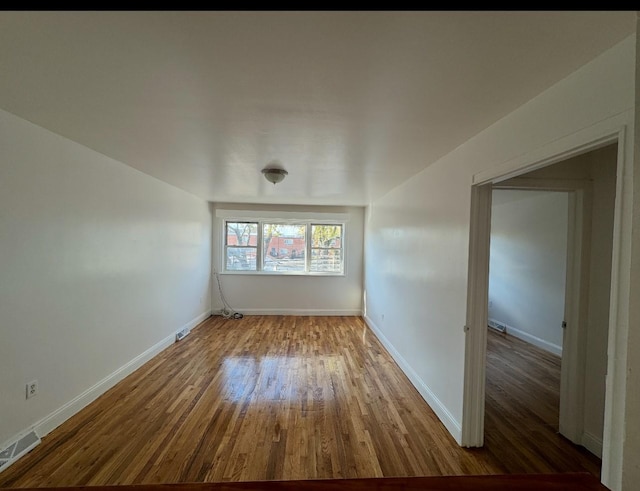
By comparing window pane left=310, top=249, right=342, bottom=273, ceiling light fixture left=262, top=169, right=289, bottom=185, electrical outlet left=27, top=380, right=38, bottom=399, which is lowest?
electrical outlet left=27, top=380, right=38, bottom=399

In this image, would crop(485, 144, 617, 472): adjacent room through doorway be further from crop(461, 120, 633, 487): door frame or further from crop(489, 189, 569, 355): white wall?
crop(461, 120, 633, 487): door frame

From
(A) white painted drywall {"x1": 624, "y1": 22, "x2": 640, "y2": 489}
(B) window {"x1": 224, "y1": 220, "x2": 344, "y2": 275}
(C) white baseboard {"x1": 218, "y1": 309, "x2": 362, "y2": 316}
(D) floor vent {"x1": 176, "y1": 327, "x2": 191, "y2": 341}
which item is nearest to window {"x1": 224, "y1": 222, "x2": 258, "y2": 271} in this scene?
(B) window {"x1": 224, "y1": 220, "x2": 344, "y2": 275}

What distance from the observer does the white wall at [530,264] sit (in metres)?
4.13

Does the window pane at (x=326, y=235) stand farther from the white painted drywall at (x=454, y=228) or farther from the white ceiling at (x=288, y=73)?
the white ceiling at (x=288, y=73)

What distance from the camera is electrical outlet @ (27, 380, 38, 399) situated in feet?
6.63

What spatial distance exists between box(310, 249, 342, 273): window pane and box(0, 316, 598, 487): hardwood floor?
262 centimetres

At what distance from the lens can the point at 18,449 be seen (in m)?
1.91

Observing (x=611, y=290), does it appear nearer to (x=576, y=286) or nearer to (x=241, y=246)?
(x=576, y=286)

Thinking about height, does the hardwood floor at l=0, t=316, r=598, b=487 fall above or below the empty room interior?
below

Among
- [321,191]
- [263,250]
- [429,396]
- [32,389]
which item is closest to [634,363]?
[429,396]

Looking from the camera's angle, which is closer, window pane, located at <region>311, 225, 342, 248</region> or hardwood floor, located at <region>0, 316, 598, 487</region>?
hardwood floor, located at <region>0, 316, 598, 487</region>

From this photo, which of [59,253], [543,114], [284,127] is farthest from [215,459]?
[543,114]

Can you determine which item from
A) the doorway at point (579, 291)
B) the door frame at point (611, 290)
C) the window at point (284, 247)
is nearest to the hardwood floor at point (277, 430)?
the doorway at point (579, 291)
